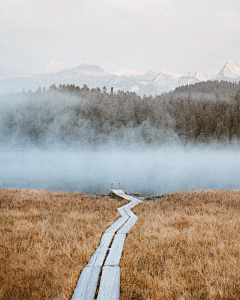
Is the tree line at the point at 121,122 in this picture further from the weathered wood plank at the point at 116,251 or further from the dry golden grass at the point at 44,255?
the weathered wood plank at the point at 116,251

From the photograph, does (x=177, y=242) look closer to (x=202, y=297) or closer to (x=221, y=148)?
A: (x=202, y=297)

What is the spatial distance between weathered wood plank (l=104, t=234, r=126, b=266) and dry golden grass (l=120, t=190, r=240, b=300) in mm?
210

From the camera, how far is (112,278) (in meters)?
5.46

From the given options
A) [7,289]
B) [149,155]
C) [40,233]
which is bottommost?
[149,155]

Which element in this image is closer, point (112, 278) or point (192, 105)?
point (112, 278)

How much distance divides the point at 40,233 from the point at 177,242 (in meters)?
5.37

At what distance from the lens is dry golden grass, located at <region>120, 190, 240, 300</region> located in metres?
5.04

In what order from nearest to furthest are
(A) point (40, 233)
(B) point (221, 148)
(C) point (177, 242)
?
1. (C) point (177, 242)
2. (A) point (40, 233)
3. (B) point (221, 148)

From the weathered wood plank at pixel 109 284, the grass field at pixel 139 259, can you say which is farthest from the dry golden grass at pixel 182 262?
the weathered wood plank at pixel 109 284

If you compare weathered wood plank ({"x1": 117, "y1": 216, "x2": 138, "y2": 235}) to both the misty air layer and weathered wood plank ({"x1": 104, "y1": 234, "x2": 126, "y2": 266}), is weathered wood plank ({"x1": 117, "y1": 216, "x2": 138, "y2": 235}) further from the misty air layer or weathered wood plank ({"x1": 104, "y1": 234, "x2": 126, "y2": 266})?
the misty air layer

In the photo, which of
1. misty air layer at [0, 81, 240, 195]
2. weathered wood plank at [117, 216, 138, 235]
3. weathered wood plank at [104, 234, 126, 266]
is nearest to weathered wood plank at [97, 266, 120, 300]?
weathered wood plank at [104, 234, 126, 266]

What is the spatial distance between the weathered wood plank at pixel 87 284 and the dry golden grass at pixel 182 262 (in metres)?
0.67

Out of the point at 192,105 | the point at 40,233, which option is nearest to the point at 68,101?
the point at 192,105

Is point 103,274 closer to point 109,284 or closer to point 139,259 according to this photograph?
point 109,284
